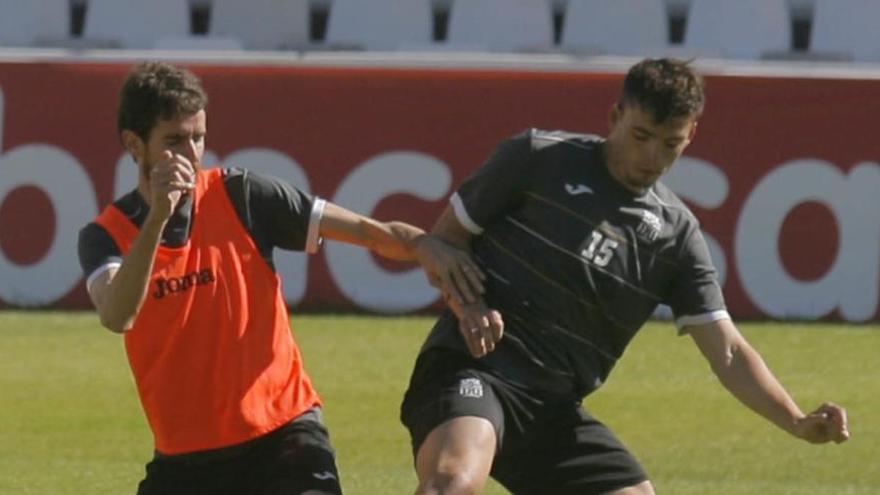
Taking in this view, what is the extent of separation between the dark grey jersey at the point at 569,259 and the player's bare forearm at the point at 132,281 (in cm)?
117

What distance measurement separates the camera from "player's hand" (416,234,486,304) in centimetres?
630

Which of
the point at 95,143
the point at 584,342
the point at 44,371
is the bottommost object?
the point at 44,371

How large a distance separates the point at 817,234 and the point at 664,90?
29.9 ft

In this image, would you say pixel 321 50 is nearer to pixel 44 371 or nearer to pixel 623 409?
pixel 44 371

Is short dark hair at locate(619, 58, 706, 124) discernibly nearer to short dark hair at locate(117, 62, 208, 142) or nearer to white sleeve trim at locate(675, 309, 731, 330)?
white sleeve trim at locate(675, 309, 731, 330)

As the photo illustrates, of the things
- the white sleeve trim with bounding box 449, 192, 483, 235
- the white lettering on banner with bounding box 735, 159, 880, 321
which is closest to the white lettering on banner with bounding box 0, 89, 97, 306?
the white lettering on banner with bounding box 735, 159, 880, 321

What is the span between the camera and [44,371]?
13.2 m

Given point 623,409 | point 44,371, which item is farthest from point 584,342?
point 44,371

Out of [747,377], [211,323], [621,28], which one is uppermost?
[211,323]

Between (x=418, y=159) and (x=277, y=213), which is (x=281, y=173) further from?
(x=277, y=213)

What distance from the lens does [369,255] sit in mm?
15422

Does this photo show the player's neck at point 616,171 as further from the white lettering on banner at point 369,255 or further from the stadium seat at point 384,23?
the stadium seat at point 384,23

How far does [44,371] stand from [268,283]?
7288mm

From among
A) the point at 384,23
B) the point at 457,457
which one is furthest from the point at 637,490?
the point at 384,23
